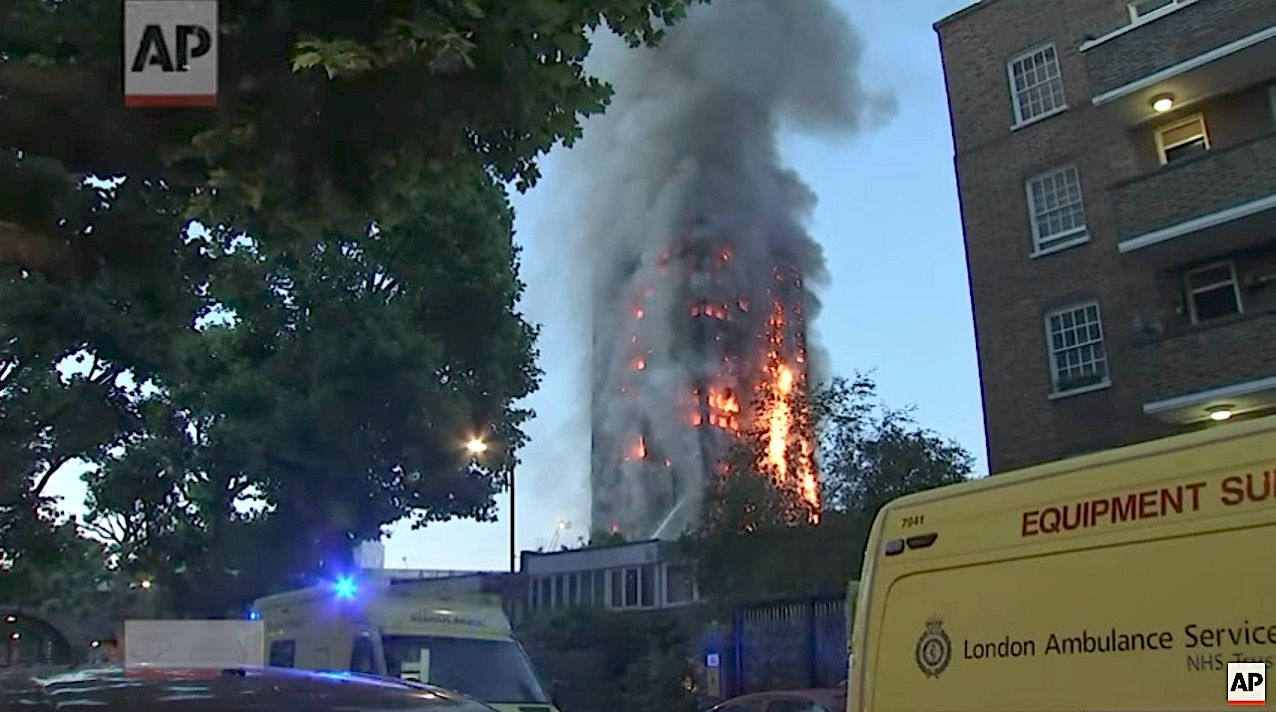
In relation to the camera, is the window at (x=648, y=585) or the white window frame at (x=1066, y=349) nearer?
the white window frame at (x=1066, y=349)

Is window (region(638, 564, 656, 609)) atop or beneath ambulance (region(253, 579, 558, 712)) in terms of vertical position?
atop

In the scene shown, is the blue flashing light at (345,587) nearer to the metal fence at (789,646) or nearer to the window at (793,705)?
the window at (793,705)

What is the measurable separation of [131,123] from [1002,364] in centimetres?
1836

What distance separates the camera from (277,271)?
81.9 feet

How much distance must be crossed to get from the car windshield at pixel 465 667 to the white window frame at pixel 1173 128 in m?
13.2

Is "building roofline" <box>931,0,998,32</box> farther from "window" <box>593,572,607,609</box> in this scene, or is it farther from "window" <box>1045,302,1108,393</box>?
"window" <box>593,572,607,609</box>

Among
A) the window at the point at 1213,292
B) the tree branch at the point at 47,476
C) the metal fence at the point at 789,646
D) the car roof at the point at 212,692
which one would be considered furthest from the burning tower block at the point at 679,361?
the car roof at the point at 212,692

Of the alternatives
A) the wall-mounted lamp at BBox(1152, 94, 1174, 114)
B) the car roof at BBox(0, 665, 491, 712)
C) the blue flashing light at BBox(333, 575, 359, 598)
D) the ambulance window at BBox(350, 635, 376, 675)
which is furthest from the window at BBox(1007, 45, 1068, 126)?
the car roof at BBox(0, 665, 491, 712)

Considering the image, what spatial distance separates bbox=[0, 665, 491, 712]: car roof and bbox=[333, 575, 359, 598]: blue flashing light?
10344 millimetres

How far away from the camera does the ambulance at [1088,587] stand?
14.7 feet

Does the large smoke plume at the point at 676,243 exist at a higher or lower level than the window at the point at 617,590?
higher

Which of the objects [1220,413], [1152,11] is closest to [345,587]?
[1220,413]

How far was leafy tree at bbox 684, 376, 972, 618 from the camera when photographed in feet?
79.5

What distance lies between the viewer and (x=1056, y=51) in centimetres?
2362
